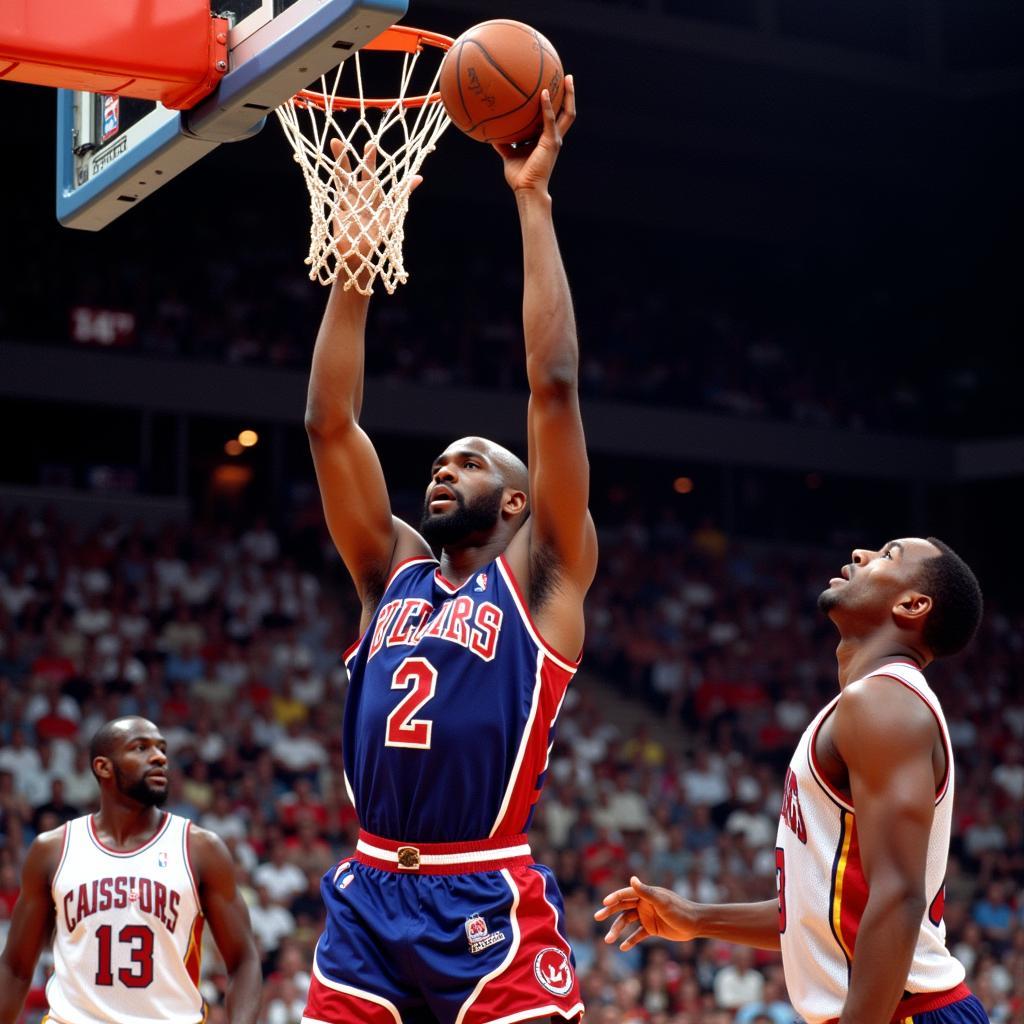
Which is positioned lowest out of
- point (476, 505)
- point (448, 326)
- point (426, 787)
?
point (426, 787)

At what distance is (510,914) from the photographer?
153 inches

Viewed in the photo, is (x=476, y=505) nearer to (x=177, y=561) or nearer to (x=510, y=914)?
(x=510, y=914)

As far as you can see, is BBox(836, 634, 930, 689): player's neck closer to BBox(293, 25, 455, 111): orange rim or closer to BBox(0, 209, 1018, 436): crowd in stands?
BBox(293, 25, 455, 111): orange rim

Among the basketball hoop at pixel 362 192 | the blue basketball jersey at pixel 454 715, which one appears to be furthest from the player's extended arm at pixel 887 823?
the basketball hoop at pixel 362 192

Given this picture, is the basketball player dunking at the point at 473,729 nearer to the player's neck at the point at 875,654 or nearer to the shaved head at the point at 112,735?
the player's neck at the point at 875,654

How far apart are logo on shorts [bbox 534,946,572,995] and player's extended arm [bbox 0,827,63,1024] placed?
260 centimetres

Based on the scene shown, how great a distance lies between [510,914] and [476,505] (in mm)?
1011

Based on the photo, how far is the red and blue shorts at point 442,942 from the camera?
378cm

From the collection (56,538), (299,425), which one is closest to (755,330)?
(299,425)

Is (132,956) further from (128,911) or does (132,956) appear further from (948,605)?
(948,605)

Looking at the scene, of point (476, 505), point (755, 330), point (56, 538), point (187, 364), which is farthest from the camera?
point (755, 330)

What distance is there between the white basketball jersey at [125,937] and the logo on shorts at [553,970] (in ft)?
7.74

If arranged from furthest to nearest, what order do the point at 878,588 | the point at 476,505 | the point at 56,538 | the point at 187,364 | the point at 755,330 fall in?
the point at 755,330 → the point at 187,364 → the point at 56,538 → the point at 476,505 → the point at 878,588

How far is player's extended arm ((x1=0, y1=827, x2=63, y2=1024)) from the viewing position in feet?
19.1
